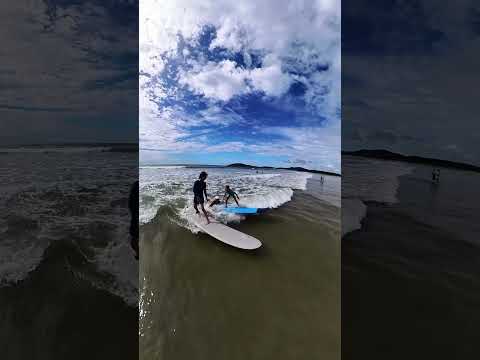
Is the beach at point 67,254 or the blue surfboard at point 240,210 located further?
the blue surfboard at point 240,210

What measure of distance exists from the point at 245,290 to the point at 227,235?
882mm

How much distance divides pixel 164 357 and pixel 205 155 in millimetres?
4787

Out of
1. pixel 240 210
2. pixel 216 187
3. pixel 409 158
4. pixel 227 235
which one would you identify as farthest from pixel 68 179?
pixel 216 187

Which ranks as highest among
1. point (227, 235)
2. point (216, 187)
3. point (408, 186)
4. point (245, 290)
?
point (408, 186)

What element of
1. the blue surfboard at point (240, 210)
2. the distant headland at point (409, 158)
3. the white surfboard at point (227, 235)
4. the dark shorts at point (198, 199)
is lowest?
the white surfboard at point (227, 235)

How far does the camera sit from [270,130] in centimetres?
590

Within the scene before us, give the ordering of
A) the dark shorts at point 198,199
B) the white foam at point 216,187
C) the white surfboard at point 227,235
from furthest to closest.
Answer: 1. the white foam at point 216,187
2. the dark shorts at point 198,199
3. the white surfboard at point 227,235

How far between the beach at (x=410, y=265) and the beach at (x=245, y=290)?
1.29 metres

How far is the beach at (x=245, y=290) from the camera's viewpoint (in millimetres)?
2441

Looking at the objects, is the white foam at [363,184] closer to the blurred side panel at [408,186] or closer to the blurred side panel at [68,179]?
the blurred side panel at [408,186]

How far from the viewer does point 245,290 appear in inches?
117

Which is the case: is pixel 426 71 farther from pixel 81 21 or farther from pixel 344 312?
pixel 81 21

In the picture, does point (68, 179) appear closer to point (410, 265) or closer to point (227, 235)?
point (410, 265)

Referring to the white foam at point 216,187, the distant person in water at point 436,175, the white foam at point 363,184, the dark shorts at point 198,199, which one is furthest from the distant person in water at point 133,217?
the white foam at point 216,187
